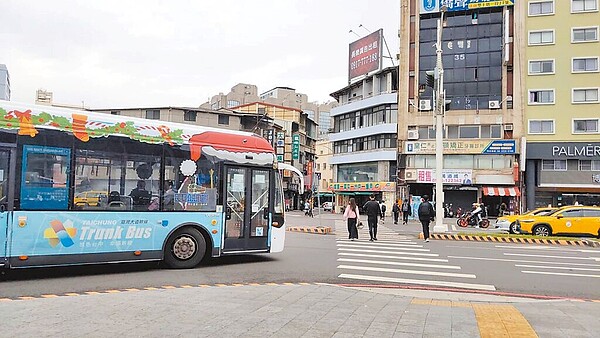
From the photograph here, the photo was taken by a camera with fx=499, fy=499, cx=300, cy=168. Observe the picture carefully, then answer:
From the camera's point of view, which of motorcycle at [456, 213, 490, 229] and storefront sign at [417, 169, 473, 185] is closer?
motorcycle at [456, 213, 490, 229]

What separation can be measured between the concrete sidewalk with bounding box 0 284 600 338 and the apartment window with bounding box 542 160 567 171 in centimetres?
4147

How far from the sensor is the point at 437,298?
27.0 feet

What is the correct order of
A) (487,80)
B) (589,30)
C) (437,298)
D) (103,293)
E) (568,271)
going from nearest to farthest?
(103,293), (437,298), (568,271), (589,30), (487,80)

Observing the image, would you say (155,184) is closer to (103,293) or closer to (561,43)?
(103,293)

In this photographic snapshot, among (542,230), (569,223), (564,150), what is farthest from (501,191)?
(569,223)

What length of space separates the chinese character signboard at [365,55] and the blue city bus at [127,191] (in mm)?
46550

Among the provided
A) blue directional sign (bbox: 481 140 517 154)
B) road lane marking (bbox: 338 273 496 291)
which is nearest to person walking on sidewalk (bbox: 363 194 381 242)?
road lane marking (bbox: 338 273 496 291)

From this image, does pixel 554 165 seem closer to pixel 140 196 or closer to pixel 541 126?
pixel 541 126

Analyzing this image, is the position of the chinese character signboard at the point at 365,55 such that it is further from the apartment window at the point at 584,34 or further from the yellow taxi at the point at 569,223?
the yellow taxi at the point at 569,223

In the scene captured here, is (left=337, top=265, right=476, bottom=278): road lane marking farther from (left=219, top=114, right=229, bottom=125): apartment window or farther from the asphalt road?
(left=219, top=114, right=229, bottom=125): apartment window

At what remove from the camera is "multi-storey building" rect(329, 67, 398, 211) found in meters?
53.2

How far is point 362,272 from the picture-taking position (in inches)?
440

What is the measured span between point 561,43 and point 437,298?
45767mm

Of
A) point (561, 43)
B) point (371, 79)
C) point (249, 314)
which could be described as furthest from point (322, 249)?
point (371, 79)
